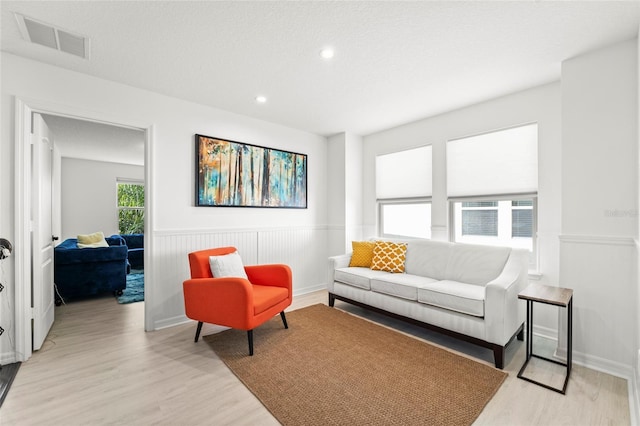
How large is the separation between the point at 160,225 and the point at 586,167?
4.03m

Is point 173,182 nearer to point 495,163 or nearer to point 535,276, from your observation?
point 495,163

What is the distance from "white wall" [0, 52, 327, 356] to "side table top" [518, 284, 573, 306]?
2953 millimetres

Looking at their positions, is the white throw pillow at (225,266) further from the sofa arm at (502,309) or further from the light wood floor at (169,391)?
the sofa arm at (502,309)

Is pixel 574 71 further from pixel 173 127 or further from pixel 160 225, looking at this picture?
pixel 160 225

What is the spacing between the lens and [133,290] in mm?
4637

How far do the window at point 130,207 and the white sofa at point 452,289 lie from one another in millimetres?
5759

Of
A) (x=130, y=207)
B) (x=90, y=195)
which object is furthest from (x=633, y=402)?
(x=90, y=195)

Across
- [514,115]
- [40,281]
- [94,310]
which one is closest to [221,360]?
[40,281]

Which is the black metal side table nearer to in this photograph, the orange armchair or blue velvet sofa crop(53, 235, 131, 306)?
the orange armchair

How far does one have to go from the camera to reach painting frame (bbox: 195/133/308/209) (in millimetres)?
3480

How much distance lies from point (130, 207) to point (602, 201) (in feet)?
27.4

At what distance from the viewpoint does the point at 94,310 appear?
12.1 ft

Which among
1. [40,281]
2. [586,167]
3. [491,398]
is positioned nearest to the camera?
[491,398]

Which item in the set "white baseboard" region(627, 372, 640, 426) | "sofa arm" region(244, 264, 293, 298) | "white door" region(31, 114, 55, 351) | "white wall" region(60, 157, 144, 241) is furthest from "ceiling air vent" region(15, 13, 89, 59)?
"white wall" region(60, 157, 144, 241)
